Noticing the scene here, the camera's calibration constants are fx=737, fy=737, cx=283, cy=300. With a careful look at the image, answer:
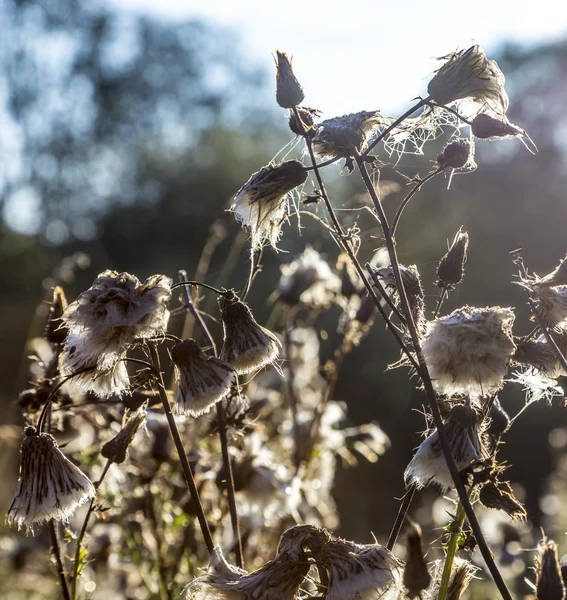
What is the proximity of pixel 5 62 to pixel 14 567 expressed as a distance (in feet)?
46.2

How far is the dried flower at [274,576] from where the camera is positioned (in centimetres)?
92

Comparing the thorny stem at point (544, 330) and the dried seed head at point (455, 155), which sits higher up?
the dried seed head at point (455, 155)

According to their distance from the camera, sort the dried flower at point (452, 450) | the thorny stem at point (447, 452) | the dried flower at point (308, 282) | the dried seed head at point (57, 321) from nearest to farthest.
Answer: the thorny stem at point (447, 452) < the dried flower at point (452, 450) < the dried seed head at point (57, 321) < the dried flower at point (308, 282)

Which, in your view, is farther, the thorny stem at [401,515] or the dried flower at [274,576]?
the thorny stem at [401,515]

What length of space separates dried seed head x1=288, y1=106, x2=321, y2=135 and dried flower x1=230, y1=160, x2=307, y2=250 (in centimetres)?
5

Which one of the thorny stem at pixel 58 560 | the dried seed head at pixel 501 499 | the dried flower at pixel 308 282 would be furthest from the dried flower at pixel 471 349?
the dried flower at pixel 308 282

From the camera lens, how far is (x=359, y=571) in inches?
35.9

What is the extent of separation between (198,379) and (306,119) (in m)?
0.42

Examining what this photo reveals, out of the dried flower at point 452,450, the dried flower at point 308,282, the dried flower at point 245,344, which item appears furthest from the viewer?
the dried flower at point 308,282

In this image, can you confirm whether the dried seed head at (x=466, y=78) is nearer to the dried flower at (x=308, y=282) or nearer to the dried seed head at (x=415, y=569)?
the dried seed head at (x=415, y=569)

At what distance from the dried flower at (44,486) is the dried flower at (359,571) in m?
0.37

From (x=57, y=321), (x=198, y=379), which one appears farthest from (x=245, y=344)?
(x=57, y=321)

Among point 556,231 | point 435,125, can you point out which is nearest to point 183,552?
point 435,125

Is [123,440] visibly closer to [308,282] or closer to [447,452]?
[447,452]
